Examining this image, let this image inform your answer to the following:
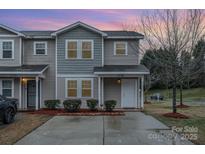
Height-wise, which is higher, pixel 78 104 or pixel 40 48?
pixel 40 48

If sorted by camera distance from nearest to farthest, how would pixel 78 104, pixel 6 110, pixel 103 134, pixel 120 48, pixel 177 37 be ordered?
pixel 103 134 → pixel 6 110 → pixel 177 37 → pixel 78 104 → pixel 120 48

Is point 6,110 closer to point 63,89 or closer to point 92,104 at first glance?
point 92,104

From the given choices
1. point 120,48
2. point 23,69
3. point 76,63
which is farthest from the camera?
point 120,48

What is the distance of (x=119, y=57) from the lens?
2461cm

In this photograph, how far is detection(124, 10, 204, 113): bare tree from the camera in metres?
19.6

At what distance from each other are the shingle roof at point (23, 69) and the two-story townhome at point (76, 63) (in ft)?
0.24

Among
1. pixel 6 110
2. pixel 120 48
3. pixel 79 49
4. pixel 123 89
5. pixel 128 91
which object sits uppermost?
pixel 120 48

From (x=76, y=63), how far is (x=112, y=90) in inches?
130

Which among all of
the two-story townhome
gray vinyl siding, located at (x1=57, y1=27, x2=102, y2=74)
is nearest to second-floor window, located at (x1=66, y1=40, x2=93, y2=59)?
the two-story townhome

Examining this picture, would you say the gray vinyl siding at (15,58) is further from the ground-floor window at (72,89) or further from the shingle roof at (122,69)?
the shingle roof at (122,69)

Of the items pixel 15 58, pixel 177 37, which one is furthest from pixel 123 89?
pixel 15 58

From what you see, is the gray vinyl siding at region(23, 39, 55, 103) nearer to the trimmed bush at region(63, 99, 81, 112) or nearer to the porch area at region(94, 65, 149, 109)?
the trimmed bush at region(63, 99, 81, 112)

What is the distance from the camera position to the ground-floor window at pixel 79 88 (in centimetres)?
2411

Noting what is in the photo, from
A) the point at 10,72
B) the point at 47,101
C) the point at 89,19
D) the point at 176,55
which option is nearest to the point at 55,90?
→ the point at 47,101
